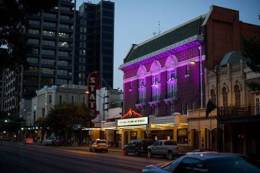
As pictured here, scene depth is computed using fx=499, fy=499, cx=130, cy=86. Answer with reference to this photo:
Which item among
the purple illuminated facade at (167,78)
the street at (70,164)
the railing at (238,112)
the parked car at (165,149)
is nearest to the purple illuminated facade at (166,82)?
the purple illuminated facade at (167,78)

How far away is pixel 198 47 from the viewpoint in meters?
54.5

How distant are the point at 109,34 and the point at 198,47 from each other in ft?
468

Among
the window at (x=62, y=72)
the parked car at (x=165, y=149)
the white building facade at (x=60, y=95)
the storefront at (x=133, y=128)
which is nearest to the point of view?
the parked car at (x=165, y=149)

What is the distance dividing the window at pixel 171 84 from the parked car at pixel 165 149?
14.8 metres

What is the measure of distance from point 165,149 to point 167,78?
755 inches

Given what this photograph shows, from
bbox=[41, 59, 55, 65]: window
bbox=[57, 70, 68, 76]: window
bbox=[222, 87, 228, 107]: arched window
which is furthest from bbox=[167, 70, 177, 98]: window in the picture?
bbox=[57, 70, 68, 76]: window

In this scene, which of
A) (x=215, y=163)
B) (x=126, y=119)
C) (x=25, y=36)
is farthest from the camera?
(x=126, y=119)

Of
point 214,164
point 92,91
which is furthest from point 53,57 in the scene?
point 214,164

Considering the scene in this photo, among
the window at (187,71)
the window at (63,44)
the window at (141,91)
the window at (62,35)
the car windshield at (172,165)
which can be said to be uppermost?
the window at (62,35)

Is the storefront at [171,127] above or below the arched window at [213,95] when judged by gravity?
below

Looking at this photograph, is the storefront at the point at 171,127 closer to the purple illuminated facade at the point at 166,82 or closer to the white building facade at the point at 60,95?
the purple illuminated facade at the point at 166,82

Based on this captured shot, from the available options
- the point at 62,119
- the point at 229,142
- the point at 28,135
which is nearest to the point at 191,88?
the point at 229,142

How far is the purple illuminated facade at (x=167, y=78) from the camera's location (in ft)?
179

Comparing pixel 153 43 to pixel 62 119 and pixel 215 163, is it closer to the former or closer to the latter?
pixel 62 119
